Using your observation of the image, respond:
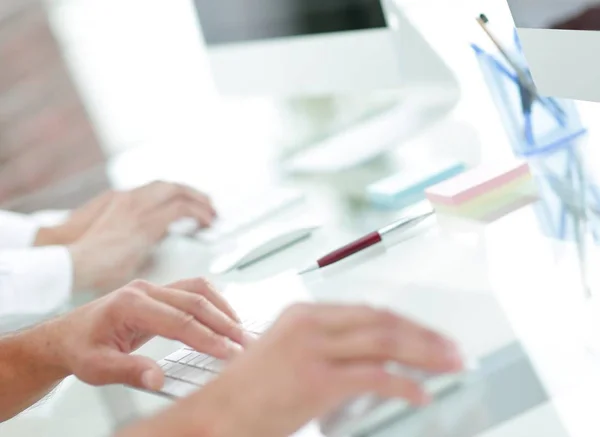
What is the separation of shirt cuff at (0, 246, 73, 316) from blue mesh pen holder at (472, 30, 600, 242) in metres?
0.57

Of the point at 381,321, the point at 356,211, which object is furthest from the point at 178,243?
the point at 381,321

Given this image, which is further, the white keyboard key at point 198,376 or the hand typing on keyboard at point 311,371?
the white keyboard key at point 198,376

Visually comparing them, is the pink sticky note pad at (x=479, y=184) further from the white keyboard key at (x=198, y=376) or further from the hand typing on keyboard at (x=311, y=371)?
the hand typing on keyboard at (x=311, y=371)

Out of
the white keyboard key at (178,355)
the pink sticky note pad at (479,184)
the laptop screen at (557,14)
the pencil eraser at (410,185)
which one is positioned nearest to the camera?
the laptop screen at (557,14)

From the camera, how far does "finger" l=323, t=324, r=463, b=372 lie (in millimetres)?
545

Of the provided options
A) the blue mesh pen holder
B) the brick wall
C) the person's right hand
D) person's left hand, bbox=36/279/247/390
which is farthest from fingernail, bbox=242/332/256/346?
the brick wall

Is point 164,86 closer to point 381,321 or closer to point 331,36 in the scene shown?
point 331,36

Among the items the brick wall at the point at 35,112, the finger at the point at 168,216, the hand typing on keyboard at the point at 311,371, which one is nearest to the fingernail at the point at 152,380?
the hand typing on keyboard at the point at 311,371

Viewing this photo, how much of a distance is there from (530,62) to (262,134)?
87 cm

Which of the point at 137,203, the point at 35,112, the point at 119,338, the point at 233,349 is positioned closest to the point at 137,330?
the point at 119,338

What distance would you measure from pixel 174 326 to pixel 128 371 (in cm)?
5

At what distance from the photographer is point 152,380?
2.60 feet

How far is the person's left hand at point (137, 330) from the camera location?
32.4 inches

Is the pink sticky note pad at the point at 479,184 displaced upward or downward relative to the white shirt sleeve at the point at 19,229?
upward
